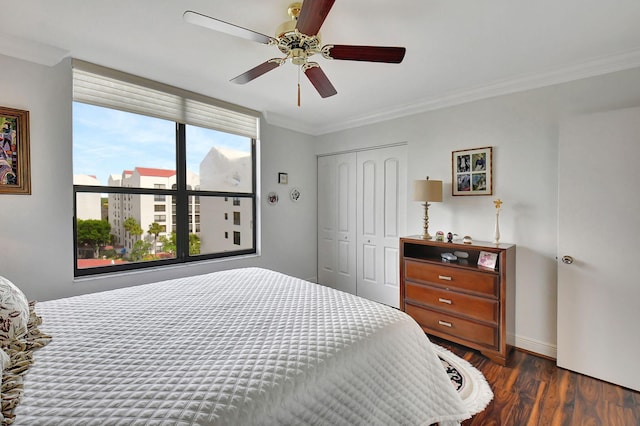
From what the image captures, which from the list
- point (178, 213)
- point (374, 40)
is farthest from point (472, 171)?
point (178, 213)

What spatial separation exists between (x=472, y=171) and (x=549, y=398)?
1913 mm

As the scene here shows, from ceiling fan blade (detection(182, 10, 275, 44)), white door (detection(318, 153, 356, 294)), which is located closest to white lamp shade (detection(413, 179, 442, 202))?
white door (detection(318, 153, 356, 294))

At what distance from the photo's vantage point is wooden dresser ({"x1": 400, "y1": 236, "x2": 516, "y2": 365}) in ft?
7.80

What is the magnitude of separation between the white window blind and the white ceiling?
0.09 metres

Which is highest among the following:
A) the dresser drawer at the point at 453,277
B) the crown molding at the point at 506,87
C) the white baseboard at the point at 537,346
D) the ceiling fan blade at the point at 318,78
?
the crown molding at the point at 506,87

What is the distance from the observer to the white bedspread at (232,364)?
85cm

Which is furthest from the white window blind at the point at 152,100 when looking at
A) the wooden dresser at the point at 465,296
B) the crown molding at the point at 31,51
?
the wooden dresser at the point at 465,296

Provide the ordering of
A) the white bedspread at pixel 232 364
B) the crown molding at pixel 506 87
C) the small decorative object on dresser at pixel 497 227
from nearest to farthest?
the white bedspread at pixel 232 364 → the crown molding at pixel 506 87 → the small decorative object on dresser at pixel 497 227

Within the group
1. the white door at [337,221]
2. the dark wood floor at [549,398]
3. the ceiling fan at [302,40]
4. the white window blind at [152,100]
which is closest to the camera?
the ceiling fan at [302,40]

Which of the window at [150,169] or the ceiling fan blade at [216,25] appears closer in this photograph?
the ceiling fan blade at [216,25]

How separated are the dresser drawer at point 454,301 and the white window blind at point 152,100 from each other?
260cm

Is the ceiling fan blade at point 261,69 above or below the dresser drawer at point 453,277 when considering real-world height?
above

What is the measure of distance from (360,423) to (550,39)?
2.62 metres

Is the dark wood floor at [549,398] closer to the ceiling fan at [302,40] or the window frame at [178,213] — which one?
the ceiling fan at [302,40]
